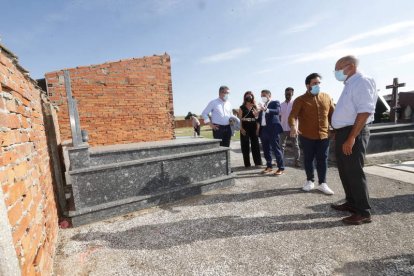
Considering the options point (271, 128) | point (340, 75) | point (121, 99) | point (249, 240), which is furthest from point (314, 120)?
point (121, 99)

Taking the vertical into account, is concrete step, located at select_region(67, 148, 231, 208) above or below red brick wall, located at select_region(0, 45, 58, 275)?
below

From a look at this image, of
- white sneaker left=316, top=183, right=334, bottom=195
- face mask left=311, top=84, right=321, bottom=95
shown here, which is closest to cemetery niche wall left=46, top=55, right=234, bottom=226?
white sneaker left=316, top=183, right=334, bottom=195

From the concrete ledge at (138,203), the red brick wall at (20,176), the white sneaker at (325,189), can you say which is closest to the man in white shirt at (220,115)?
the concrete ledge at (138,203)

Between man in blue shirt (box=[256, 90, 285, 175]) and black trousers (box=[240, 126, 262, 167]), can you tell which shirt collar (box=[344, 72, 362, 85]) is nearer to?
man in blue shirt (box=[256, 90, 285, 175])

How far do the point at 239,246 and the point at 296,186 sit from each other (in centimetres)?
227

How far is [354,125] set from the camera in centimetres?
267

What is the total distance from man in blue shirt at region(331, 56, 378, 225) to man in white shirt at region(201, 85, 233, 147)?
2.64 metres

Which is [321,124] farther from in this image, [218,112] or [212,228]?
[212,228]

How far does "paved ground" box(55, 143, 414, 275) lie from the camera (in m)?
2.14

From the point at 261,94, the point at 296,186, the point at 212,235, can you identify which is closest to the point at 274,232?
the point at 212,235

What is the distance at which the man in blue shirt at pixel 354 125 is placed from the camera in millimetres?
2643

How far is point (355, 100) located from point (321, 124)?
3.41 ft

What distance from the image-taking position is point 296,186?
4.33 m

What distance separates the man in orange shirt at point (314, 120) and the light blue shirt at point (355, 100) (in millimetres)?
798
